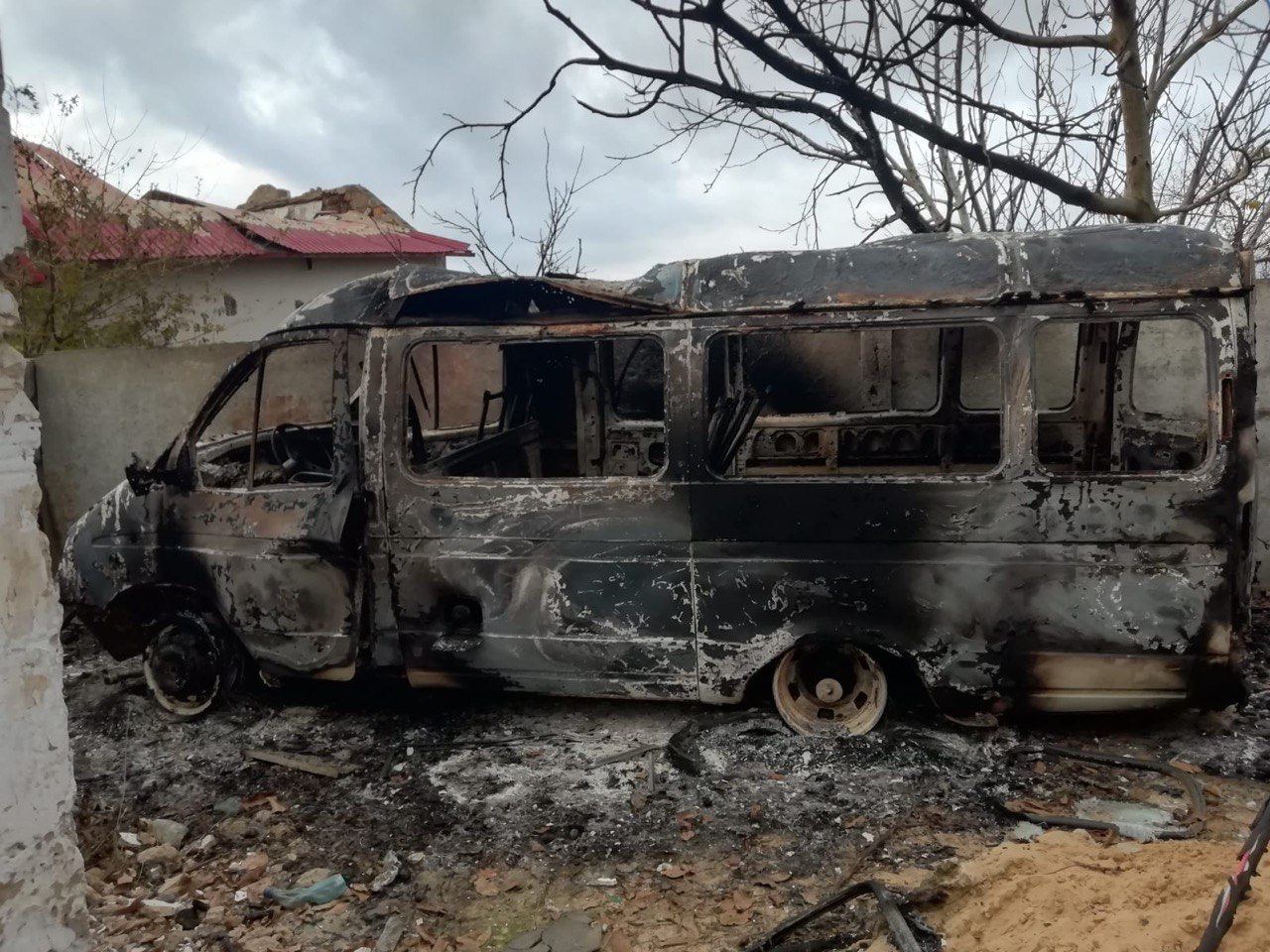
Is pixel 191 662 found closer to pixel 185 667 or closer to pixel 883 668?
pixel 185 667

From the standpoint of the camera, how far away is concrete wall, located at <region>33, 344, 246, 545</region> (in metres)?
6.68

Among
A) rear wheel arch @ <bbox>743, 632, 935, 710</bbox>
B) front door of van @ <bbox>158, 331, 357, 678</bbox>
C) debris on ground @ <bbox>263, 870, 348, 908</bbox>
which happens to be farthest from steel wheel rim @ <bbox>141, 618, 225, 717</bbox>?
rear wheel arch @ <bbox>743, 632, 935, 710</bbox>

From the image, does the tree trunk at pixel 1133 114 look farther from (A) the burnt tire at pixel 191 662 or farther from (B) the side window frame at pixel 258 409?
(A) the burnt tire at pixel 191 662

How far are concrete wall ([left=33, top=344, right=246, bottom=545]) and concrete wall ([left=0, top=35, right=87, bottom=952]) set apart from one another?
5383 mm

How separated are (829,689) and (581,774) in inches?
47.9

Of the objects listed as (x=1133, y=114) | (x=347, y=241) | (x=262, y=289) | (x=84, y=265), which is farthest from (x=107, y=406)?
(x=347, y=241)

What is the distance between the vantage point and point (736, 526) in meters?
3.74

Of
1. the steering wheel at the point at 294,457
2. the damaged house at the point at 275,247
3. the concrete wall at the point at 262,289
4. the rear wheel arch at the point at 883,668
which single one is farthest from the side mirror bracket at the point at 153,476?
the concrete wall at the point at 262,289

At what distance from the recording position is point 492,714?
4438 mm

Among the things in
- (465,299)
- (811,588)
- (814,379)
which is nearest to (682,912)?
(811,588)

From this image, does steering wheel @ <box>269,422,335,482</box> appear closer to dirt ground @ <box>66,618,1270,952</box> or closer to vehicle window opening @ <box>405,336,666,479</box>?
vehicle window opening @ <box>405,336,666,479</box>

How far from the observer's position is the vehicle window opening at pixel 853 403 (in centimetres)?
396

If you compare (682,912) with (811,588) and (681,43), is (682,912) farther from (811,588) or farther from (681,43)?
(681,43)

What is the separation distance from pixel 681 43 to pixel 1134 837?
509 centimetres
